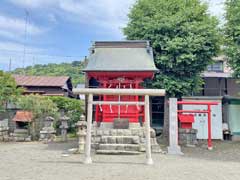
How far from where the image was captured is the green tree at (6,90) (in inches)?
625

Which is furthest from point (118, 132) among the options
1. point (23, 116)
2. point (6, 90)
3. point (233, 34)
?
point (6, 90)

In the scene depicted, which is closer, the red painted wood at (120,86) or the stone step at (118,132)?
the stone step at (118,132)

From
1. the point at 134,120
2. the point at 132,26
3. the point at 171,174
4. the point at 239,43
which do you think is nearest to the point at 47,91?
the point at 132,26

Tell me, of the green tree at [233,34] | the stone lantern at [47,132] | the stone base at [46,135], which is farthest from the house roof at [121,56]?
the stone base at [46,135]

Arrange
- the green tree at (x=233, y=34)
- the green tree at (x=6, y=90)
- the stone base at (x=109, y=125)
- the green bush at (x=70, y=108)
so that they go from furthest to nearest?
the green bush at (x=70, y=108) → the green tree at (x=6, y=90) → the green tree at (x=233, y=34) → the stone base at (x=109, y=125)

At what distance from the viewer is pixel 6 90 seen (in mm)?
16000

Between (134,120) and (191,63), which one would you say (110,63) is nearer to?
(134,120)

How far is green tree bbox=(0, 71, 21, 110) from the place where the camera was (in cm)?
1588

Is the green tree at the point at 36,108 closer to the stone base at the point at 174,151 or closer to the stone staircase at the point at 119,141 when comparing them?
the stone staircase at the point at 119,141

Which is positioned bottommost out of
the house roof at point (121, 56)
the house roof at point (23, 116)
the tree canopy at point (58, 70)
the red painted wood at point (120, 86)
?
the house roof at point (23, 116)

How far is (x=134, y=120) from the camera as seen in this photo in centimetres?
1260

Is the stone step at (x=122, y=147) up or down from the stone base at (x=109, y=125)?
down

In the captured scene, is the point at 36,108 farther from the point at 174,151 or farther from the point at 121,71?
the point at 174,151

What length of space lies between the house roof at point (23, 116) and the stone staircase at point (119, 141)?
6.33 m
